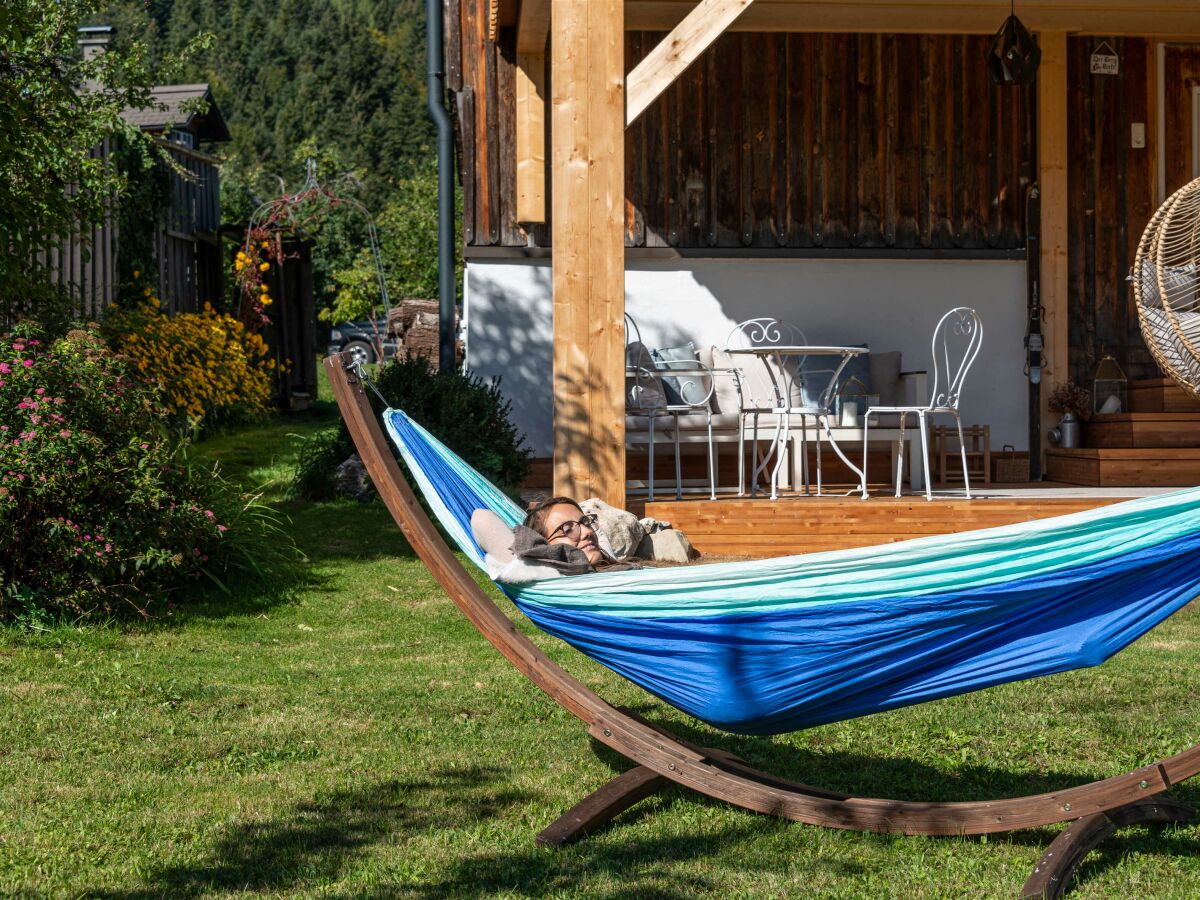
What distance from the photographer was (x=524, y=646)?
2.89 metres

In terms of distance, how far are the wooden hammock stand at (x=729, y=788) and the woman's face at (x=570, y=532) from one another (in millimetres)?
320

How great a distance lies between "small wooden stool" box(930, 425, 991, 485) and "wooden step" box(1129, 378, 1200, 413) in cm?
95

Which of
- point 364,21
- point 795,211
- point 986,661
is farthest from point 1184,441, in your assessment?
point 364,21

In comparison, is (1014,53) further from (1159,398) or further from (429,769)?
(429,769)

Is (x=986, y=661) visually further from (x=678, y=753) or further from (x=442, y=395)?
(x=442, y=395)

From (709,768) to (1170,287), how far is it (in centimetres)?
534

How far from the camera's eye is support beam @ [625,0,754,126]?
5.57 metres

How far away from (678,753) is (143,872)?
1.13m

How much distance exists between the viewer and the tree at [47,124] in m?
5.50

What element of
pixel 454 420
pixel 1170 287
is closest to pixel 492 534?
pixel 454 420

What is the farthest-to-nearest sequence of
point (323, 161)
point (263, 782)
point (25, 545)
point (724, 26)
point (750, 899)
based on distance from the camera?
1. point (323, 161)
2. point (724, 26)
3. point (25, 545)
4. point (263, 782)
5. point (750, 899)

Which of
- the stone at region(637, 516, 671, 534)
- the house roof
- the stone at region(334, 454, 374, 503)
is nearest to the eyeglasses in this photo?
the stone at region(637, 516, 671, 534)

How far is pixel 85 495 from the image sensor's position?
4.79 m

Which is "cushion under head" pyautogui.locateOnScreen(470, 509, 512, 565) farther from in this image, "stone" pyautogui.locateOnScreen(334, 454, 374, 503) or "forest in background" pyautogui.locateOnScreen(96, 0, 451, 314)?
"forest in background" pyautogui.locateOnScreen(96, 0, 451, 314)
